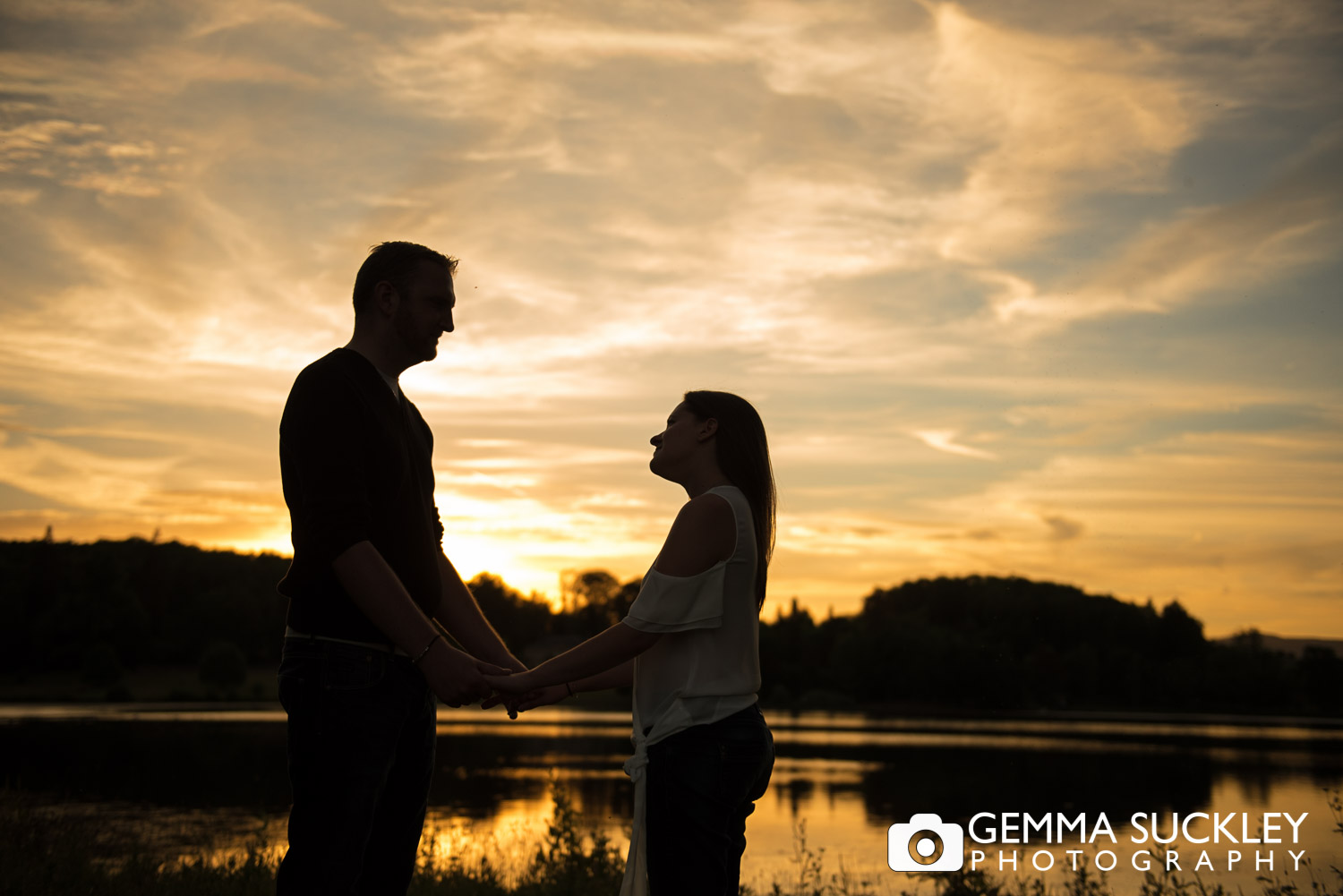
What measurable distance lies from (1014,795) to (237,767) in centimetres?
2576

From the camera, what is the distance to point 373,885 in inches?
129

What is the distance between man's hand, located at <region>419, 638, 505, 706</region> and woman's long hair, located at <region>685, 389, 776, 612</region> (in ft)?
3.22

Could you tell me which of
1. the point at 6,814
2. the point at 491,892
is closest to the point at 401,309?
the point at 491,892

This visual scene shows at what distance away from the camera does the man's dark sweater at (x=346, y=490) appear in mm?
3080

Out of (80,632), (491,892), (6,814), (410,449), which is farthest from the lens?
(80,632)

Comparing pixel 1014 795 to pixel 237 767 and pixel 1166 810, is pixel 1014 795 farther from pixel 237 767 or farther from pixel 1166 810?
pixel 237 767

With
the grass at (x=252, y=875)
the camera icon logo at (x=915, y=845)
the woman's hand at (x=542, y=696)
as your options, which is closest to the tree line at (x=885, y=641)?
the camera icon logo at (x=915, y=845)

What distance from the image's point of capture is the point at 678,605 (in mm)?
3285

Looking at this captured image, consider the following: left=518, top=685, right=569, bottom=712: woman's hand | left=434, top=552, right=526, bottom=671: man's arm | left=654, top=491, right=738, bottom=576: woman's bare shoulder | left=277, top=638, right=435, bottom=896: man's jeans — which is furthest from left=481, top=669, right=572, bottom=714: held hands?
left=654, top=491, right=738, bottom=576: woman's bare shoulder

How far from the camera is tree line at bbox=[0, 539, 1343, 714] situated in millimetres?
96000

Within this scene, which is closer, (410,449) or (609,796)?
(410,449)

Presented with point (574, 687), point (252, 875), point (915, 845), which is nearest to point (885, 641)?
point (915, 845)

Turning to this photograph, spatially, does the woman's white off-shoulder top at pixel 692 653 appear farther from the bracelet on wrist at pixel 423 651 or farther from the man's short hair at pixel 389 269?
the man's short hair at pixel 389 269

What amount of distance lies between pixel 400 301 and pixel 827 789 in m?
36.3
